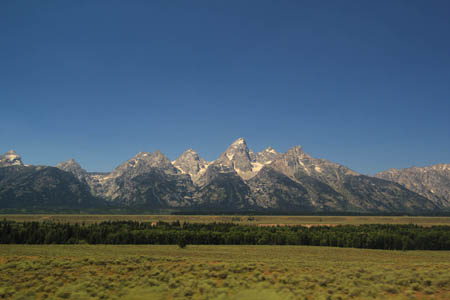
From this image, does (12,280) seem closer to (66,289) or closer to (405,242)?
(66,289)

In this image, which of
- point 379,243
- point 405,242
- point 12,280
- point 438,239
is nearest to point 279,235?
point 379,243

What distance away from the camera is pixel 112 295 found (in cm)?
4150

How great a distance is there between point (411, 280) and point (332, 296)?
47.6 ft

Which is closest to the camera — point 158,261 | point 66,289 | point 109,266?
point 66,289

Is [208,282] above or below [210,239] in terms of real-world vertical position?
above

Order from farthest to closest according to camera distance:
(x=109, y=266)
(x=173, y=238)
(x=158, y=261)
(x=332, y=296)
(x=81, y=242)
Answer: (x=173, y=238) < (x=81, y=242) < (x=158, y=261) < (x=109, y=266) < (x=332, y=296)

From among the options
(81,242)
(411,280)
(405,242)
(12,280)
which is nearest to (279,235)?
(405,242)

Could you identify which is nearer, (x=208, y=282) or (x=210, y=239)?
(x=208, y=282)

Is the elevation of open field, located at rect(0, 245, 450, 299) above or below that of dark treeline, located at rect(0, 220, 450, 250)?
above

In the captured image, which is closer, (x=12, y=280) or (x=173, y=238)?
(x=12, y=280)

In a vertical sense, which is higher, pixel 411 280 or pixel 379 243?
pixel 411 280

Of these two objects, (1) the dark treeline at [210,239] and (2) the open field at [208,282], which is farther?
(1) the dark treeline at [210,239]

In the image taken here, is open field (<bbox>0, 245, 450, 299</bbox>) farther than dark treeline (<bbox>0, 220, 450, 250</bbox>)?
No

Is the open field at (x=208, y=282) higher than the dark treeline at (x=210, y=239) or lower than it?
higher
